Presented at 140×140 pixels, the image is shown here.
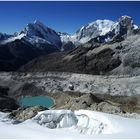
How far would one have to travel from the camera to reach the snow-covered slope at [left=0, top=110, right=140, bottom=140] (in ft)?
58.5

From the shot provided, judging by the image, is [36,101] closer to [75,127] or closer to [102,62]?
[102,62]

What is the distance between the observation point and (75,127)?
81.6ft

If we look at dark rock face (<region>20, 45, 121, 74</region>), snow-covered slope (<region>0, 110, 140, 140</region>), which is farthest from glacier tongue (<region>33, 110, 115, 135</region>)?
dark rock face (<region>20, 45, 121, 74</region>)

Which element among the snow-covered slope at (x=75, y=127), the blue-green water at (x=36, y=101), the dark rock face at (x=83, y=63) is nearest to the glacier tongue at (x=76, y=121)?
the snow-covered slope at (x=75, y=127)

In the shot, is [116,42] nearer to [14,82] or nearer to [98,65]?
[98,65]

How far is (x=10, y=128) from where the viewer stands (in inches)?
780

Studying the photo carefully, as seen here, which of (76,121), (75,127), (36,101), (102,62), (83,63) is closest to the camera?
(75,127)

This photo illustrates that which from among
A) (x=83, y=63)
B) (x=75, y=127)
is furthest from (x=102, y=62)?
(x=75, y=127)

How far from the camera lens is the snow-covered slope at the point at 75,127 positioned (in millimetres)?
17844

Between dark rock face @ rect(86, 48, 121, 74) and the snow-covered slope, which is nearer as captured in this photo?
the snow-covered slope

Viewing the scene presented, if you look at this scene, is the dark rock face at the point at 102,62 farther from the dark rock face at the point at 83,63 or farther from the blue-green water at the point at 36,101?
the blue-green water at the point at 36,101

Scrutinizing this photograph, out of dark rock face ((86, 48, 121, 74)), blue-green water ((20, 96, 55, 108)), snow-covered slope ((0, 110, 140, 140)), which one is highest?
dark rock face ((86, 48, 121, 74))

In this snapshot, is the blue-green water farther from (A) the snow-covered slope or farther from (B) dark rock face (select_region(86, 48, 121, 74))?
(A) the snow-covered slope

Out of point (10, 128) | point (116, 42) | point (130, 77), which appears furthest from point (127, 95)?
point (10, 128)
